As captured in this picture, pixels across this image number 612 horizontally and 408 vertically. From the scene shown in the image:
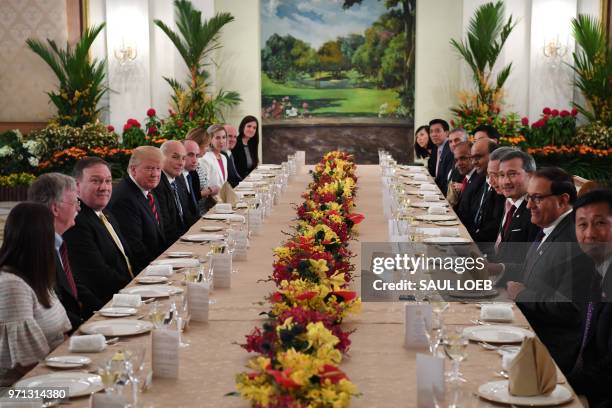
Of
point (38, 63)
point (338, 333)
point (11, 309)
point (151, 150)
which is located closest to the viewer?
point (338, 333)

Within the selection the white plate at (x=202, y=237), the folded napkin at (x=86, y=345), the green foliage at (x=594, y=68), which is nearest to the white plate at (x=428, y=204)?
the white plate at (x=202, y=237)

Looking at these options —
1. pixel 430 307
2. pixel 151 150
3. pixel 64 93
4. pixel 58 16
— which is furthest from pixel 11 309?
pixel 58 16

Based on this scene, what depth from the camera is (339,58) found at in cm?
1441

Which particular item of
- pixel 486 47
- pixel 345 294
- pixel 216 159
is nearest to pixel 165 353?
pixel 345 294

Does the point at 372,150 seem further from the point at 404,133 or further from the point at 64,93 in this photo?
the point at 64,93

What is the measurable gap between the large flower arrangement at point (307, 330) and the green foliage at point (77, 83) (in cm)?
828

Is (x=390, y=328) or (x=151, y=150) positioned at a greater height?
(x=151, y=150)

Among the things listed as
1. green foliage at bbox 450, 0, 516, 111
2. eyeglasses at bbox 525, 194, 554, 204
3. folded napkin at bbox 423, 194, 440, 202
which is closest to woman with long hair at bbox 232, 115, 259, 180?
green foliage at bbox 450, 0, 516, 111

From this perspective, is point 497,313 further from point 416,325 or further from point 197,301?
point 197,301

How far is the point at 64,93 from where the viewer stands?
42.4ft

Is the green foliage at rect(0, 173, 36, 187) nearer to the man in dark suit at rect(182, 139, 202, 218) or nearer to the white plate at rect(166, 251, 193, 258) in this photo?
the man in dark suit at rect(182, 139, 202, 218)

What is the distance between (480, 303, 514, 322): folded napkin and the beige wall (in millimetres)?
11243

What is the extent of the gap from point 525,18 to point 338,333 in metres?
11.6

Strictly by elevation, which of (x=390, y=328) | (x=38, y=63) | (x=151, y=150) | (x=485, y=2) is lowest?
(x=390, y=328)
